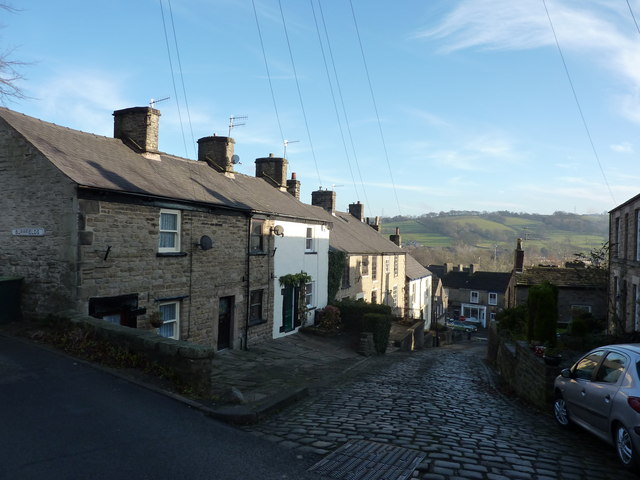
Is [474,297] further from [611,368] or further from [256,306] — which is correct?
[611,368]

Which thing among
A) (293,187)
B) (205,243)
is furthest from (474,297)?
(205,243)

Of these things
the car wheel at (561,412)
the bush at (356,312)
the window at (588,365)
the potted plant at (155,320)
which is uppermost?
the window at (588,365)

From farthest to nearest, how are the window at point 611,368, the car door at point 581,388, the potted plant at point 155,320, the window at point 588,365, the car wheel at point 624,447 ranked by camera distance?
the potted plant at point 155,320 → the window at point 588,365 → the car door at point 581,388 → the window at point 611,368 → the car wheel at point 624,447

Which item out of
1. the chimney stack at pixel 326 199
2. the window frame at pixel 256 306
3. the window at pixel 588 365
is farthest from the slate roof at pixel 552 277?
the window at pixel 588 365

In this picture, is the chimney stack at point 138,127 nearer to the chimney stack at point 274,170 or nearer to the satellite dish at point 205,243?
the satellite dish at point 205,243

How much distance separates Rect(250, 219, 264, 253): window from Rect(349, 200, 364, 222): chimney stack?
A: 74.7 feet

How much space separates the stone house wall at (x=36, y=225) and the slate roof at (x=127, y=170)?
430 millimetres

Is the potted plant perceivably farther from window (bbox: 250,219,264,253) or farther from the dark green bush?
the dark green bush

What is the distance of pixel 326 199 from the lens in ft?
113

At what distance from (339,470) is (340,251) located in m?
20.5

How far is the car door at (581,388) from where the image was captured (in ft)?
23.7

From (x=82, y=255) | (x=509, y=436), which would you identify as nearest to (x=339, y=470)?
(x=509, y=436)

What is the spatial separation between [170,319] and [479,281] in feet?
184

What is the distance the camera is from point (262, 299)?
61.5ft
